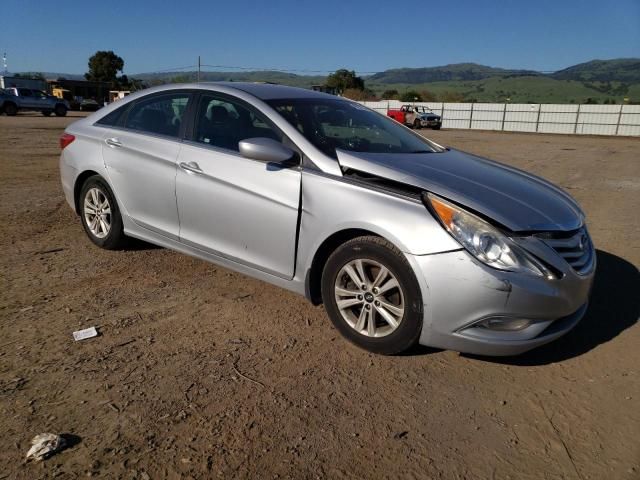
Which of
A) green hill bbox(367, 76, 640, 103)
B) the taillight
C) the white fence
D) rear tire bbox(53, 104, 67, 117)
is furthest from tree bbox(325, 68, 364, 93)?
the taillight

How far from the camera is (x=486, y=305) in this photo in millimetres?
2715

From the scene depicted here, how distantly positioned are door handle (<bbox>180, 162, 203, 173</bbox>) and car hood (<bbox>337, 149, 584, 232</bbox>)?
114 centimetres

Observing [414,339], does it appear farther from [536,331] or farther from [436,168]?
[436,168]

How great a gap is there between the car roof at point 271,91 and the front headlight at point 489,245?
1.78 meters

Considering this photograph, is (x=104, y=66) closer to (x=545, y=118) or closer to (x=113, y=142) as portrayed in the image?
(x=545, y=118)

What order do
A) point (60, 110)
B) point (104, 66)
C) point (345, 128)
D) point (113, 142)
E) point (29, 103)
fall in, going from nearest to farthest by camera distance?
point (345, 128), point (113, 142), point (29, 103), point (60, 110), point (104, 66)

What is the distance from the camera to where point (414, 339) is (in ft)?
9.71

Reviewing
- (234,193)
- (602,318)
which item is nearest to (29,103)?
(234,193)

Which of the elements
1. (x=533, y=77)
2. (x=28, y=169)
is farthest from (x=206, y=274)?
(x=533, y=77)

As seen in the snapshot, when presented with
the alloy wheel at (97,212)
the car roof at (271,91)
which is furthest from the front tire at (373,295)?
the alloy wheel at (97,212)

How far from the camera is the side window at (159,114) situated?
4.13 m

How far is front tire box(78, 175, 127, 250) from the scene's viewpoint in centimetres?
456

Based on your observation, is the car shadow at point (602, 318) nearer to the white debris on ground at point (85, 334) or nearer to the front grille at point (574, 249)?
the front grille at point (574, 249)

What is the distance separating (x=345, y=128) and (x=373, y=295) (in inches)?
57.8
